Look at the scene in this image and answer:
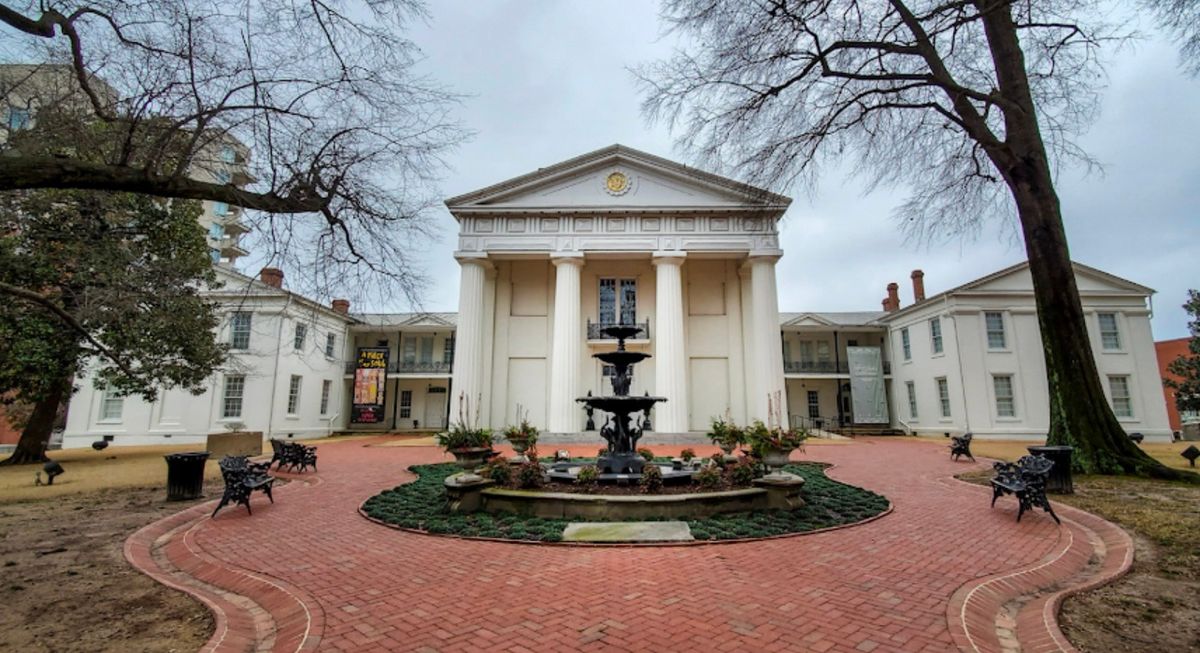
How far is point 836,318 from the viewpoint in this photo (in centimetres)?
3431

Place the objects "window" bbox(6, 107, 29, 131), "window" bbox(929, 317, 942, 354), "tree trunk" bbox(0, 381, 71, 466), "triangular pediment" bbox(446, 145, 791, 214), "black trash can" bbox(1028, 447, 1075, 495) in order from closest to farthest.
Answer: "window" bbox(6, 107, 29, 131) < "black trash can" bbox(1028, 447, 1075, 495) < "tree trunk" bbox(0, 381, 71, 466) < "triangular pediment" bbox(446, 145, 791, 214) < "window" bbox(929, 317, 942, 354)

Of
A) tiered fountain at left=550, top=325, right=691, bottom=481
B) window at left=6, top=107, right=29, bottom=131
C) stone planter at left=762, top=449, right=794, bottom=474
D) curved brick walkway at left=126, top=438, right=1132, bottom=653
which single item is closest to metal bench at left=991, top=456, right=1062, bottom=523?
curved brick walkway at left=126, top=438, right=1132, bottom=653

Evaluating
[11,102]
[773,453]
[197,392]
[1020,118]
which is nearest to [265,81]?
[11,102]

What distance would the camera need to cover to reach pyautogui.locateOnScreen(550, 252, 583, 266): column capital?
24141 millimetres

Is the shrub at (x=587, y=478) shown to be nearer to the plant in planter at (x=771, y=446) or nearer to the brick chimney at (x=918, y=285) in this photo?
the plant in planter at (x=771, y=446)

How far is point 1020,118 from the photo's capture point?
11297mm

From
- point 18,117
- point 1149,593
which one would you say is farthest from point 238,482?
point 1149,593

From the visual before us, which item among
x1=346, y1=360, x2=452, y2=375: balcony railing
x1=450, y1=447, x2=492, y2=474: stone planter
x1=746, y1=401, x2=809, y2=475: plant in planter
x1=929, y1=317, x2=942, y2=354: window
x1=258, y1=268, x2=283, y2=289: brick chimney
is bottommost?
x1=450, y1=447, x2=492, y2=474: stone planter

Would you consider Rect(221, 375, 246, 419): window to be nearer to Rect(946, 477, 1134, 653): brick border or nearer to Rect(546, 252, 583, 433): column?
Rect(546, 252, 583, 433): column

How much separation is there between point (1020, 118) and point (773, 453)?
9347 mm

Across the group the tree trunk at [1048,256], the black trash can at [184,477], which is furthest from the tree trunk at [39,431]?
the tree trunk at [1048,256]

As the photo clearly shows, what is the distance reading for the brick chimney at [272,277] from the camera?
19.2 ft

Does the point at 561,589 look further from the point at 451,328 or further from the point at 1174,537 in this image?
the point at 451,328

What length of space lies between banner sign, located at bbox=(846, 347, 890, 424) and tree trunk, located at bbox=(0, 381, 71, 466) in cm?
3323
